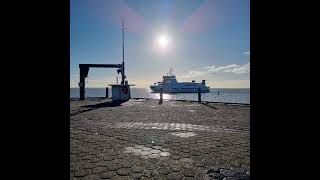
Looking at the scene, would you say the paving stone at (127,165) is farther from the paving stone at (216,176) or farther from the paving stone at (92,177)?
the paving stone at (216,176)

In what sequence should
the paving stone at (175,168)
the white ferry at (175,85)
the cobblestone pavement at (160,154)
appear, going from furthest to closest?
the white ferry at (175,85)
the paving stone at (175,168)
the cobblestone pavement at (160,154)

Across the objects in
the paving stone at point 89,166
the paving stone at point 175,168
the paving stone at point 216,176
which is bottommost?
the paving stone at point 216,176

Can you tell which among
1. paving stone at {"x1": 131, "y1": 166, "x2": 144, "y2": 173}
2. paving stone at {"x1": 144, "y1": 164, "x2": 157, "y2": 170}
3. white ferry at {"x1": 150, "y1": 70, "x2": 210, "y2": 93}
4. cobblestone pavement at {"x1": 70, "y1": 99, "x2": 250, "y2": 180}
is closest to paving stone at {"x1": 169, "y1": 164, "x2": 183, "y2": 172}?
cobblestone pavement at {"x1": 70, "y1": 99, "x2": 250, "y2": 180}

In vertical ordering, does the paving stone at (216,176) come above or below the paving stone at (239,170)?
below

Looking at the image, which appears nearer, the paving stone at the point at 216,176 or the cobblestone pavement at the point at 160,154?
the paving stone at the point at 216,176

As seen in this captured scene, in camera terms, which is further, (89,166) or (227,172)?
(89,166)

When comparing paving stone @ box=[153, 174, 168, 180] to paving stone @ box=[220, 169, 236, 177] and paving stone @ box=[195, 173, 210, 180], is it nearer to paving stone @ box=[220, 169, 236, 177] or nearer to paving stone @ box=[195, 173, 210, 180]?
paving stone @ box=[195, 173, 210, 180]

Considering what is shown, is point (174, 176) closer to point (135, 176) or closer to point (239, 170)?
point (135, 176)

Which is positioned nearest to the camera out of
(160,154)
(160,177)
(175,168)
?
(160,177)

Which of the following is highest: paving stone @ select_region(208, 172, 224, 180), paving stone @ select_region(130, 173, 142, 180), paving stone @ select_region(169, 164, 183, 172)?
paving stone @ select_region(169, 164, 183, 172)

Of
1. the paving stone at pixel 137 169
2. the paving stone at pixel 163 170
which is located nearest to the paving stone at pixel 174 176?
the paving stone at pixel 163 170

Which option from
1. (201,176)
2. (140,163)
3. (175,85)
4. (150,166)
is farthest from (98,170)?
(175,85)
